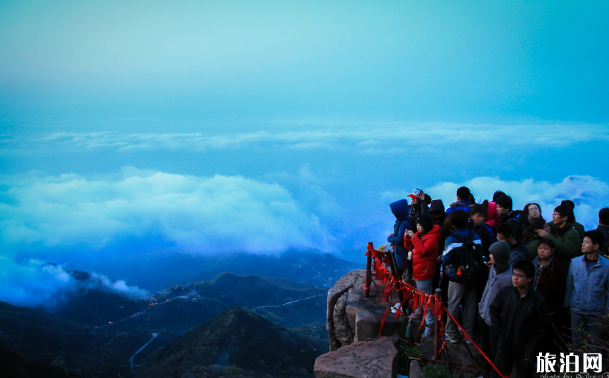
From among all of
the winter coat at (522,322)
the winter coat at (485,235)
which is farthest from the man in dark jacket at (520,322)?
the winter coat at (485,235)

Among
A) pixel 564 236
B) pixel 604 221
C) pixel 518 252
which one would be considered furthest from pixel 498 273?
pixel 604 221

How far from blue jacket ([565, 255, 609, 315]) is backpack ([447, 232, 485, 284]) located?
3.98ft

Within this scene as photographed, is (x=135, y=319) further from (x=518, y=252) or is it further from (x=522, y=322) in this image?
(x=522, y=322)

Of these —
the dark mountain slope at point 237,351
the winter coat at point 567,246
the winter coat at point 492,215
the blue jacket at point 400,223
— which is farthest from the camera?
the dark mountain slope at point 237,351

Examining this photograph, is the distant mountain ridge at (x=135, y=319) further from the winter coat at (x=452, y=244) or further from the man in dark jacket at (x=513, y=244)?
the man in dark jacket at (x=513, y=244)

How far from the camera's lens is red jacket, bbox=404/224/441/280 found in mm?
6160

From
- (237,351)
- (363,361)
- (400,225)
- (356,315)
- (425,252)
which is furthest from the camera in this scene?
(237,351)

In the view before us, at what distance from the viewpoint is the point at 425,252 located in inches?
244

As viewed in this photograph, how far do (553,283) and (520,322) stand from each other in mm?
1349

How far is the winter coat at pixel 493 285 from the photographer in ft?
16.4

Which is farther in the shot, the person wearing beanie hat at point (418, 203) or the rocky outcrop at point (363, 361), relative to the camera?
the person wearing beanie hat at point (418, 203)

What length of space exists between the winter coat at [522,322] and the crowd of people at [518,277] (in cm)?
1

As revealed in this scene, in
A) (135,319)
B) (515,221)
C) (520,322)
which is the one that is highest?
(515,221)

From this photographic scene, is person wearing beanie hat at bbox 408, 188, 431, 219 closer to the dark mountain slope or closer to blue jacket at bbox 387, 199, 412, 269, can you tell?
blue jacket at bbox 387, 199, 412, 269
